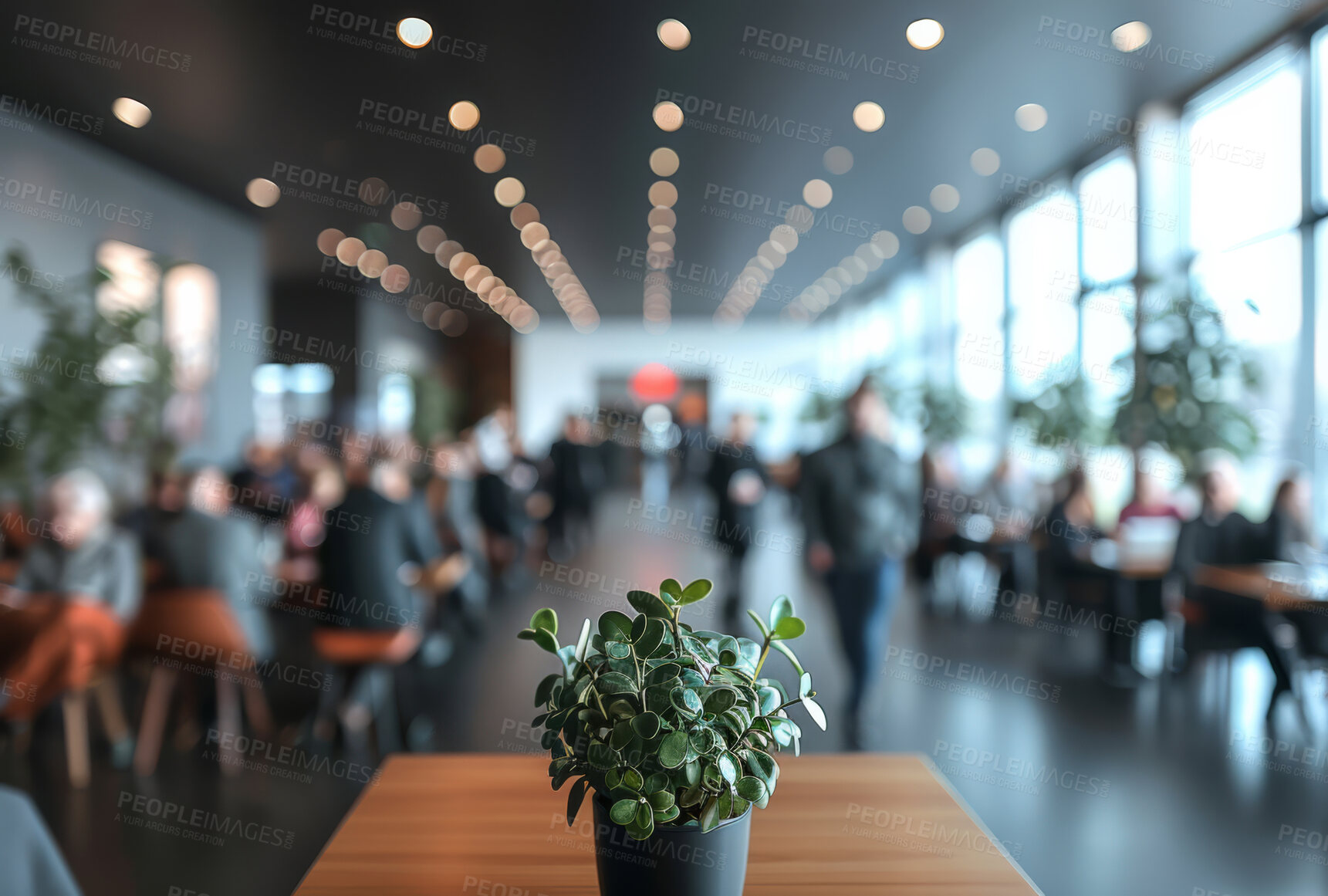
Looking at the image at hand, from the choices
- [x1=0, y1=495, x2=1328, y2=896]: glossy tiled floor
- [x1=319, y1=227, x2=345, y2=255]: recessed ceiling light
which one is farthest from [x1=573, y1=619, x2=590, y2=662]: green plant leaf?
[x1=319, y1=227, x2=345, y2=255]: recessed ceiling light

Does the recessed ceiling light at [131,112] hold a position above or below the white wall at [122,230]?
above

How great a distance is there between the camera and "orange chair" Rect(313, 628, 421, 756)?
375cm

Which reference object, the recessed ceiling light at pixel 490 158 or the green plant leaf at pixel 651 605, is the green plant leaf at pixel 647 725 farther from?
the recessed ceiling light at pixel 490 158

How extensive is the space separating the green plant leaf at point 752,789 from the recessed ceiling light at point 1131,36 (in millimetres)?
5305

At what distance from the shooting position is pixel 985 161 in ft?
25.4

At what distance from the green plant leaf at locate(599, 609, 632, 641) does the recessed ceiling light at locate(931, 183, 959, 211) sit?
829 cm

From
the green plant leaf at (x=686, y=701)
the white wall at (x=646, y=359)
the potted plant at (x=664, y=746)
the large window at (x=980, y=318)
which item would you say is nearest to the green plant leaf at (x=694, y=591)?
the potted plant at (x=664, y=746)

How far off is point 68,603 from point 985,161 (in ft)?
25.1

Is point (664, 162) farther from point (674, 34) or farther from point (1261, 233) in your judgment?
point (1261, 233)

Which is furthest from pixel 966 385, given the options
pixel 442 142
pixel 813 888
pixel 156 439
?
pixel 813 888

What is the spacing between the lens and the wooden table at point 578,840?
1234 mm

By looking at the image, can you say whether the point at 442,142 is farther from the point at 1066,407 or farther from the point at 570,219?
the point at 1066,407

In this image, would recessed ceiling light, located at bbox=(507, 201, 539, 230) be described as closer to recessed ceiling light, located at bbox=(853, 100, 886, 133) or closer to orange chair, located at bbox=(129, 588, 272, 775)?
recessed ceiling light, located at bbox=(853, 100, 886, 133)

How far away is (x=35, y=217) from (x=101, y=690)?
4.44 meters
